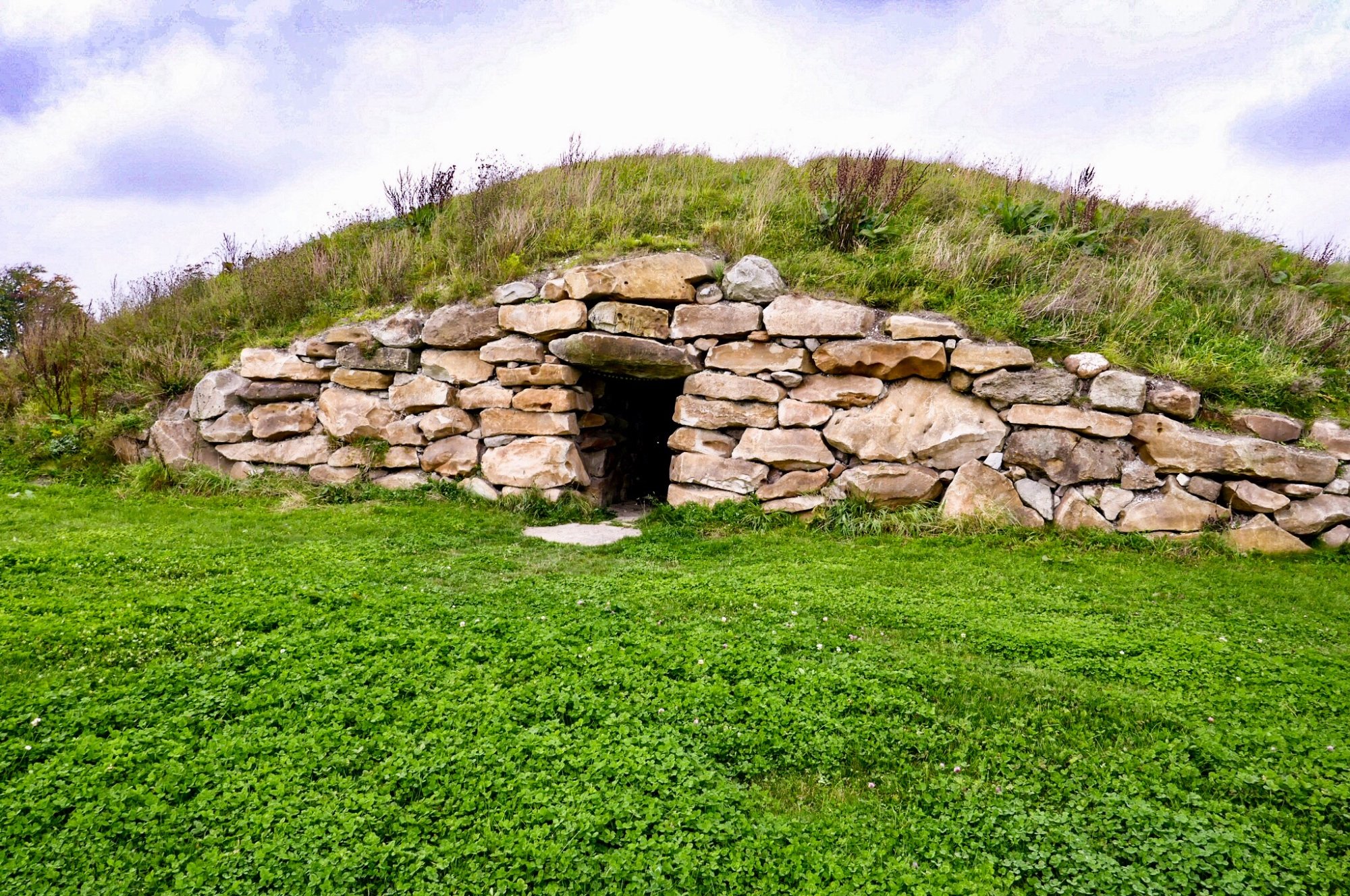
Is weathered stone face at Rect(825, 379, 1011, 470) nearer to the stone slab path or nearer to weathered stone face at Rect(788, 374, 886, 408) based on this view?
weathered stone face at Rect(788, 374, 886, 408)

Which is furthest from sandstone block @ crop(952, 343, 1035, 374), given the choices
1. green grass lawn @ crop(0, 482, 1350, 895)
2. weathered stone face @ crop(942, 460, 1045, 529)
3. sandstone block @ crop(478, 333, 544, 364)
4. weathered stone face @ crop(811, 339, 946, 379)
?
sandstone block @ crop(478, 333, 544, 364)

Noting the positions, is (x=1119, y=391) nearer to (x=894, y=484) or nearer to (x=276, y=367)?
(x=894, y=484)

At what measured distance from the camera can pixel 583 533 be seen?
8.29 m

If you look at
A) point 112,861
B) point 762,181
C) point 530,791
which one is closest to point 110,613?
point 112,861

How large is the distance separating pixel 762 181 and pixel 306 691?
32.1 feet

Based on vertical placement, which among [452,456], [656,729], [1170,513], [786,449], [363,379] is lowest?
[656,729]

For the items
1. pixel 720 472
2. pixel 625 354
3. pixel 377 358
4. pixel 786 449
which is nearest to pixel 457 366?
pixel 377 358

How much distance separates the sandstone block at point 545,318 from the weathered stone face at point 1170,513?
6.85m

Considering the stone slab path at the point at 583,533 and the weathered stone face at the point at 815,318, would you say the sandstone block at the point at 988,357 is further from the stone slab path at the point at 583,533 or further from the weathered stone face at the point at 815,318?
the stone slab path at the point at 583,533

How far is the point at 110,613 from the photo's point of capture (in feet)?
16.0

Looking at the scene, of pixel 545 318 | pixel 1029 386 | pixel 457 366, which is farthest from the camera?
pixel 457 366

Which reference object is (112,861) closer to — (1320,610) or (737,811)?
(737,811)

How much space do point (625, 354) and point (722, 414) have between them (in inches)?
58.7

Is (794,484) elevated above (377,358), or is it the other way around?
(377,358)
